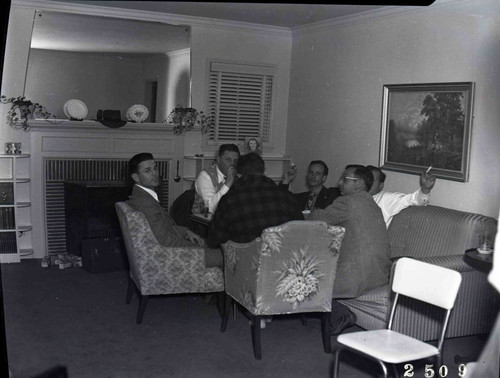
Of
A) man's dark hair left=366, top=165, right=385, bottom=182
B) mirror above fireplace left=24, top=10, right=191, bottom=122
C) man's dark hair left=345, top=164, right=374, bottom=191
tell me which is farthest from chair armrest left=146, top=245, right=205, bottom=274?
mirror above fireplace left=24, top=10, right=191, bottom=122

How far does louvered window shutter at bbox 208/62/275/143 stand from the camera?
20.7 ft

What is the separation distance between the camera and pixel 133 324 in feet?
13.0

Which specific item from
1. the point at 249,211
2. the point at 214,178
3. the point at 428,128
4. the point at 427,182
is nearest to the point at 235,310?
the point at 249,211

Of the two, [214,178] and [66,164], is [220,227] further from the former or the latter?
[66,164]

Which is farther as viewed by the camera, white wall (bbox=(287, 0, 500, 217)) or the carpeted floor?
white wall (bbox=(287, 0, 500, 217))

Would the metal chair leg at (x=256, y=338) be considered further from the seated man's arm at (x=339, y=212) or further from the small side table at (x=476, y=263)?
the small side table at (x=476, y=263)

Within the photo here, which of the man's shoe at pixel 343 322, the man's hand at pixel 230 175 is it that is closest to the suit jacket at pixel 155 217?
the man's hand at pixel 230 175

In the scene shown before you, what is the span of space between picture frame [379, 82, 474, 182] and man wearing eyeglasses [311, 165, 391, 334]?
0.96 m

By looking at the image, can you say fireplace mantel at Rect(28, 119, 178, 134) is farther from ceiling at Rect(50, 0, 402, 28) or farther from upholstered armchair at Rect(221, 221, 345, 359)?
upholstered armchair at Rect(221, 221, 345, 359)

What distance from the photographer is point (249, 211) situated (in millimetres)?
3689

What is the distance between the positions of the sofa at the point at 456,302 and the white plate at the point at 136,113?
2820mm

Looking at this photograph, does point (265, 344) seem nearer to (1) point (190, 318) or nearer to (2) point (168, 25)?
(1) point (190, 318)

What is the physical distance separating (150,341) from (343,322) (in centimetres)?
113

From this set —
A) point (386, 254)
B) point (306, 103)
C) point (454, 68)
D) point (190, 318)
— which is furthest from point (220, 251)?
point (306, 103)
